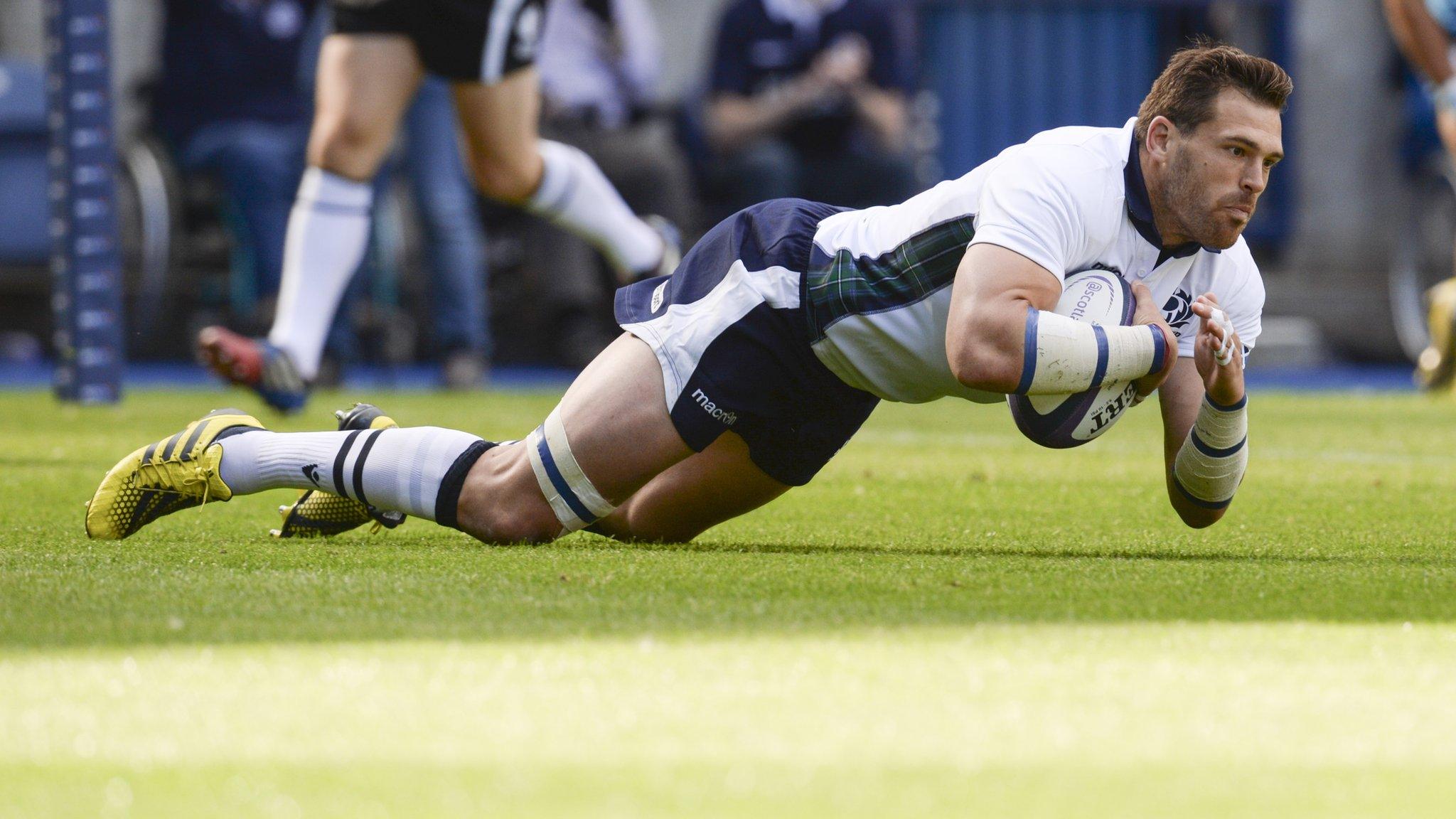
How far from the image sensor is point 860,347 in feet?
10.6

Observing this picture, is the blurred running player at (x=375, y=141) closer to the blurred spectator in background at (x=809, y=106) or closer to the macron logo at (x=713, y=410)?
the macron logo at (x=713, y=410)

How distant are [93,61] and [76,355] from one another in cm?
99

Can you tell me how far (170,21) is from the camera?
908cm

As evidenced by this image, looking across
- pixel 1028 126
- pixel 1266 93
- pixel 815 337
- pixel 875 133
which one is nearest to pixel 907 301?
pixel 815 337

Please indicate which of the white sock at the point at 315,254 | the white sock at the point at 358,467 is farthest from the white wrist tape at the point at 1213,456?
the white sock at the point at 315,254

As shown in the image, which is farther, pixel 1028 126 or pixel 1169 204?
pixel 1028 126

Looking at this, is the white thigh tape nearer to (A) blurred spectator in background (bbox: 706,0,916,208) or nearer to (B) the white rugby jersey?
(B) the white rugby jersey

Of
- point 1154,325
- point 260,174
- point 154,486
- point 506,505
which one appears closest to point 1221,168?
point 1154,325

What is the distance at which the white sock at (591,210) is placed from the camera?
570 centimetres

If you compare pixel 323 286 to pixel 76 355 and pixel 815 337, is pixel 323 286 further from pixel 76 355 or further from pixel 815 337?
pixel 815 337

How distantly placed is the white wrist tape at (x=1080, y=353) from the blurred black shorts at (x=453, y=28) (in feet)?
8.82

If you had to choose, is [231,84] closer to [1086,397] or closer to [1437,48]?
[1437,48]

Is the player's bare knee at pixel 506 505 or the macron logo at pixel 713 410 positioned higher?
the macron logo at pixel 713 410

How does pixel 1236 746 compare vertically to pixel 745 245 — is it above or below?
above
